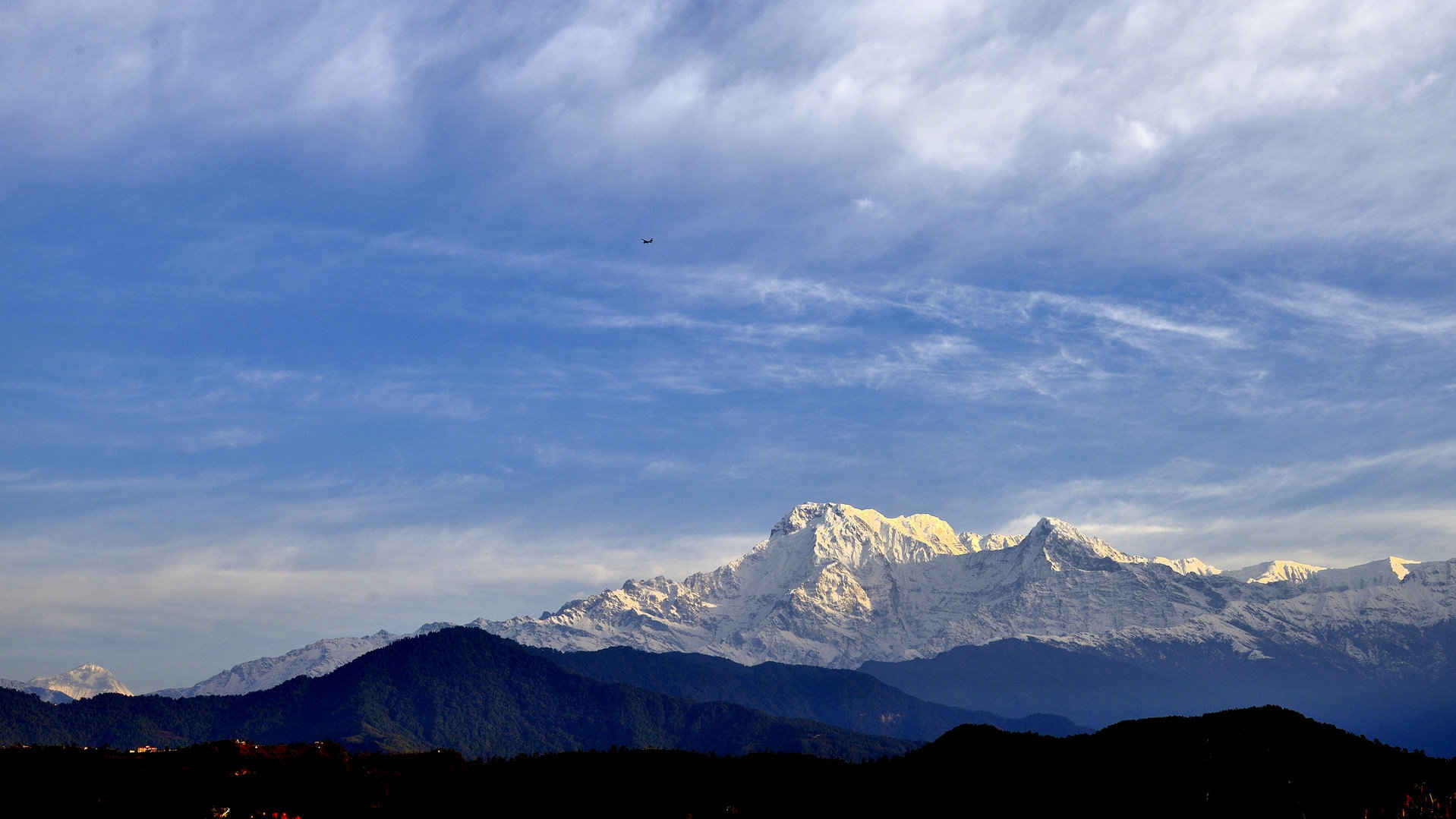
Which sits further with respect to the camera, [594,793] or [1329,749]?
[594,793]

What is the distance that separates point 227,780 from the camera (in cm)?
16688

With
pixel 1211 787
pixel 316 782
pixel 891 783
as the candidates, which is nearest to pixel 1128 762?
pixel 1211 787

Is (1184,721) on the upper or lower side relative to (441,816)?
upper

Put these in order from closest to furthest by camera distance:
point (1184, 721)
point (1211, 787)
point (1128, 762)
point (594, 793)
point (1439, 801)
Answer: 1. point (1439, 801)
2. point (1211, 787)
3. point (1128, 762)
4. point (1184, 721)
5. point (594, 793)

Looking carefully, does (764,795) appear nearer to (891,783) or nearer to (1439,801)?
(891,783)

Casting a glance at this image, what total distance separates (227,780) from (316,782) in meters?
11.4

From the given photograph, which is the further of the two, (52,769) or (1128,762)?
(52,769)

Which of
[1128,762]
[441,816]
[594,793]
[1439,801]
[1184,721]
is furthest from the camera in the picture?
[594,793]

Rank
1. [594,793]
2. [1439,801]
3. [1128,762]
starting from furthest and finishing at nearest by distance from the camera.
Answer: [594,793]
[1128,762]
[1439,801]

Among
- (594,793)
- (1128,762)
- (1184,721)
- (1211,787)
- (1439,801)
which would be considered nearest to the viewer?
(1439,801)

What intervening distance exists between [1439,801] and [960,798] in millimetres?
50017

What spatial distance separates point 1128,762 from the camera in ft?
449

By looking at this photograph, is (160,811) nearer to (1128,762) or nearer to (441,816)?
(441,816)

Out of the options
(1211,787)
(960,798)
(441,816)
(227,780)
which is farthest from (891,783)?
(227,780)
